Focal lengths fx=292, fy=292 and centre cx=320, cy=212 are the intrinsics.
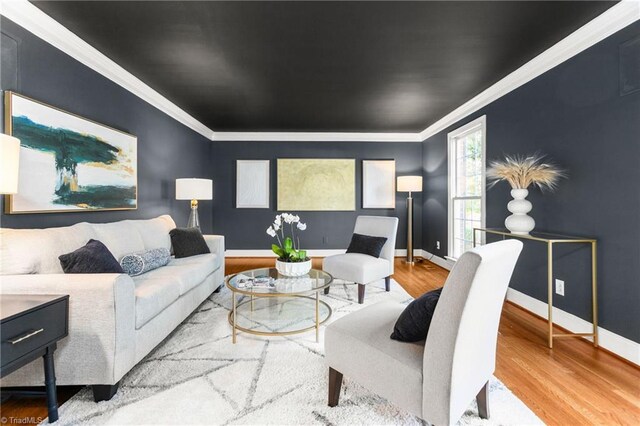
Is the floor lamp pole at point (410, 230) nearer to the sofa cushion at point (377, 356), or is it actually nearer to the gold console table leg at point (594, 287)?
the gold console table leg at point (594, 287)

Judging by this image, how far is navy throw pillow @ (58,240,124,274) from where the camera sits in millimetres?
1894

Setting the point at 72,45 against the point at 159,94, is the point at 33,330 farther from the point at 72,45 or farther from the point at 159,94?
the point at 159,94

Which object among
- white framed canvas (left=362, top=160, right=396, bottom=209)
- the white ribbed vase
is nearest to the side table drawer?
the white ribbed vase

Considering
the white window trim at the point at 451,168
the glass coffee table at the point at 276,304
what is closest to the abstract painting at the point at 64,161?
the glass coffee table at the point at 276,304

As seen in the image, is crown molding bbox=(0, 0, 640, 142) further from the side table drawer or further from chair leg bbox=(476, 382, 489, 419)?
chair leg bbox=(476, 382, 489, 419)

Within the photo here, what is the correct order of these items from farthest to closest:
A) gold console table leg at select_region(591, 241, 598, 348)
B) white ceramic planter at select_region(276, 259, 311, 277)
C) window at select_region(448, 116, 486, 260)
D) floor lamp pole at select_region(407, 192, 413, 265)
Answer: floor lamp pole at select_region(407, 192, 413, 265)
window at select_region(448, 116, 486, 260)
white ceramic planter at select_region(276, 259, 311, 277)
gold console table leg at select_region(591, 241, 598, 348)

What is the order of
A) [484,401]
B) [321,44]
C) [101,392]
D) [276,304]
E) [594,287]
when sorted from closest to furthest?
[484,401], [101,392], [594,287], [321,44], [276,304]

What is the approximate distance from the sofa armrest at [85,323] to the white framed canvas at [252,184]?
14.1ft

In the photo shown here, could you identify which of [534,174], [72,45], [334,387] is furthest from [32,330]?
[534,174]

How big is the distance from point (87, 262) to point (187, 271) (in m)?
0.82

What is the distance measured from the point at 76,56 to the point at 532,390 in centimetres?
430

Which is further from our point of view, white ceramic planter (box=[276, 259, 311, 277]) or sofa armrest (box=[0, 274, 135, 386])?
white ceramic planter (box=[276, 259, 311, 277])

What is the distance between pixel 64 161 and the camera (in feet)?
8.13

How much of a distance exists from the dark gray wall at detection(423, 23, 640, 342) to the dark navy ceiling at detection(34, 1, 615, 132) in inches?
14.6
